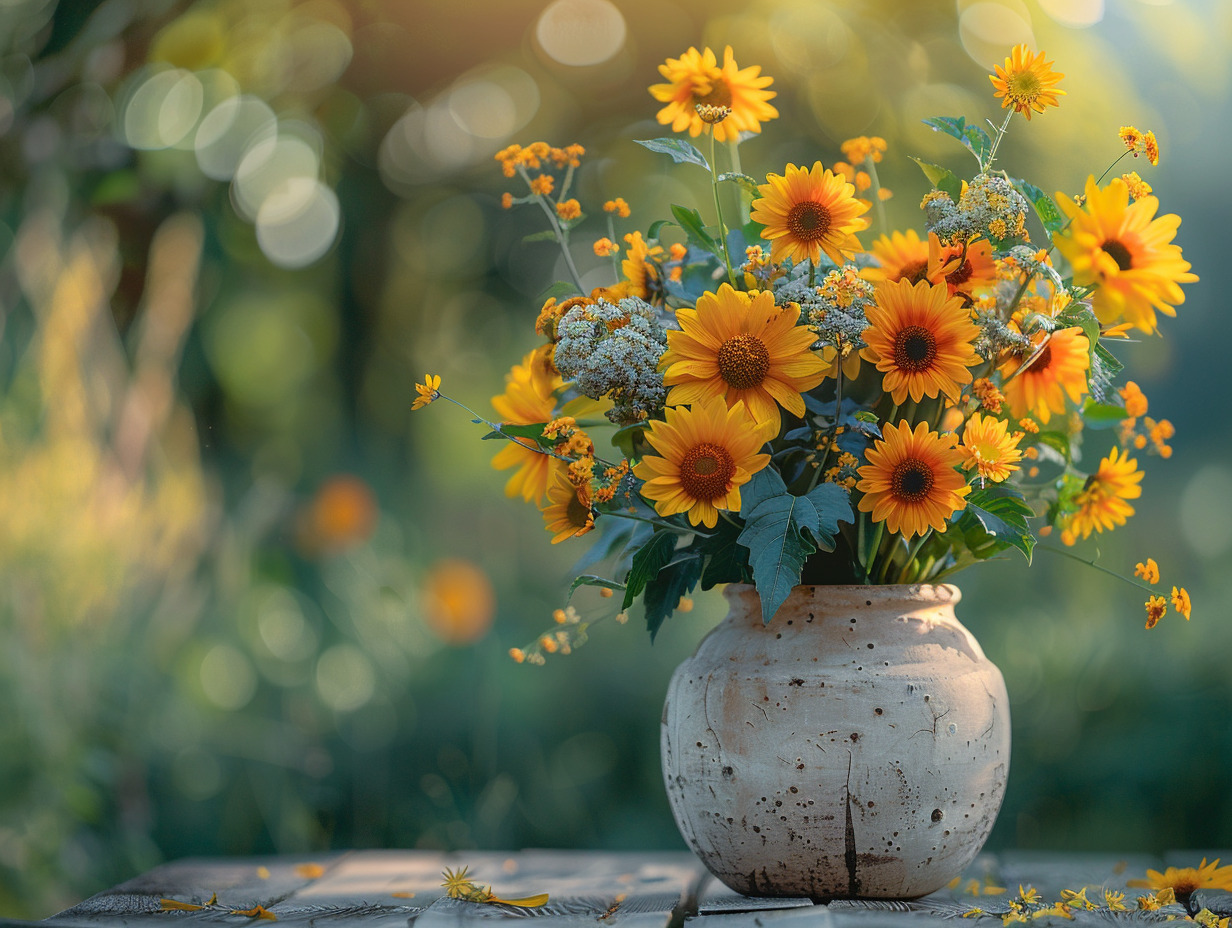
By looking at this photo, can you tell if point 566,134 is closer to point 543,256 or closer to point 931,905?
point 543,256

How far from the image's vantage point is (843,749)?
0.59 metres

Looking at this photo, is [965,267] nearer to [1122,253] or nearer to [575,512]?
[1122,253]

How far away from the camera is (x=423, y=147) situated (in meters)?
1.58

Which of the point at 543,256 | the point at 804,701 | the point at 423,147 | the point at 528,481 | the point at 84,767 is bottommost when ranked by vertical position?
the point at 84,767

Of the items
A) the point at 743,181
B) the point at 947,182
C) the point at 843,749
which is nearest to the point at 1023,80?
the point at 947,182

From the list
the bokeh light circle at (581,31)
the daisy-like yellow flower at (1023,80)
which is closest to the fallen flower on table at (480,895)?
the daisy-like yellow flower at (1023,80)

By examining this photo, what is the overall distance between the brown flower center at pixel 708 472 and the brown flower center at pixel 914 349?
12 cm

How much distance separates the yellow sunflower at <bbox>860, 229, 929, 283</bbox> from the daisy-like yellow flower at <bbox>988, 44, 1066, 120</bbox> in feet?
0.35

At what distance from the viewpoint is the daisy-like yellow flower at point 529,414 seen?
2.22ft

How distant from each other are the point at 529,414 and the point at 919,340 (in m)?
0.26

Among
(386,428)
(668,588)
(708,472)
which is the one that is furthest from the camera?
(386,428)

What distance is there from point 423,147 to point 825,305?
1.15 m

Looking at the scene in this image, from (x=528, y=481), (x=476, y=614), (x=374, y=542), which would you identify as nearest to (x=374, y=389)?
(x=374, y=542)

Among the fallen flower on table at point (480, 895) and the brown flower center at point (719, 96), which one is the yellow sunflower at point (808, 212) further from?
the fallen flower on table at point (480, 895)
